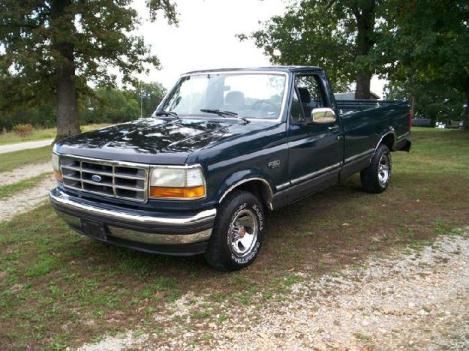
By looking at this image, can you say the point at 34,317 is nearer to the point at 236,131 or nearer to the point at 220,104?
the point at 236,131

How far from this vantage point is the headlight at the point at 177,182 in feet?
12.4

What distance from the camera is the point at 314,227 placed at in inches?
228

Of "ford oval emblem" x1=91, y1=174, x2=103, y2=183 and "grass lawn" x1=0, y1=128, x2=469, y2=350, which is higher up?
"ford oval emblem" x1=91, y1=174, x2=103, y2=183

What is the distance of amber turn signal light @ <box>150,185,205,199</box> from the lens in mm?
3812

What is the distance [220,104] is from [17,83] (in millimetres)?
15297

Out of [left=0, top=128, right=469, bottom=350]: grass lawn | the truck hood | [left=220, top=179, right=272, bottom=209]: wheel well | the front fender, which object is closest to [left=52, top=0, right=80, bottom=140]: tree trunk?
[left=0, top=128, right=469, bottom=350]: grass lawn

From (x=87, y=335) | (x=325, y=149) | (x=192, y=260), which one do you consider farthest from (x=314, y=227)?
(x=87, y=335)

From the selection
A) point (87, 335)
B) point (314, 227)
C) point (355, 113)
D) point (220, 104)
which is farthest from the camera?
point (355, 113)

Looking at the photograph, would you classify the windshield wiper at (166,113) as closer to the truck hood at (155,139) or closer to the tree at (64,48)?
the truck hood at (155,139)

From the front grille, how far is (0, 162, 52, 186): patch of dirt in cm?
621

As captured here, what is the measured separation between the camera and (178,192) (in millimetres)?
3818

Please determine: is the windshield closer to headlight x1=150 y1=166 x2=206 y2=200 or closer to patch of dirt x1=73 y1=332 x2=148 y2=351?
headlight x1=150 y1=166 x2=206 y2=200

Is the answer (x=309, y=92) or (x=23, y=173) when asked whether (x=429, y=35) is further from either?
(x=23, y=173)

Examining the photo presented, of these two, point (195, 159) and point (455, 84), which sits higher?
point (455, 84)
